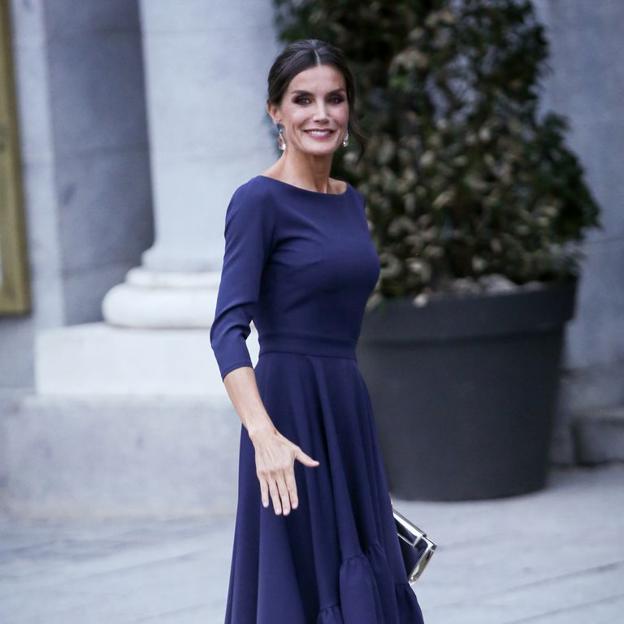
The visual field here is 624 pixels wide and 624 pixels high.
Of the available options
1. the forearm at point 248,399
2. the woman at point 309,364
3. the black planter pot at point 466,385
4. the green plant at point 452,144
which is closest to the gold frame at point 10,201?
the green plant at point 452,144

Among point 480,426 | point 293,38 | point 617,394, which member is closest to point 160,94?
point 293,38

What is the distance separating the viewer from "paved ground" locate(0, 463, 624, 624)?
16.9 feet

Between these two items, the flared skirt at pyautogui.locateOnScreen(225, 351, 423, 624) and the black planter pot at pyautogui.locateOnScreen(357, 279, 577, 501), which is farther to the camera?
the black planter pot at pyautogui.locateOnScreen(357, 279, 577, 501)

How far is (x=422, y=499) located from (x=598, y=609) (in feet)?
5.58

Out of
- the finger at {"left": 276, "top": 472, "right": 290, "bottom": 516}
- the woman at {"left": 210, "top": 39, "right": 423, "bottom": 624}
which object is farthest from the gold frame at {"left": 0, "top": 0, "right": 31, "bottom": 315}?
the finger at {"left": 276, "top": 472, "right": 290, "bottom": 516}

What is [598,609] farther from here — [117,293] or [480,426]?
[117,293]

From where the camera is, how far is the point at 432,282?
21.1 ft

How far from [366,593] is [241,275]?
0.73 meters

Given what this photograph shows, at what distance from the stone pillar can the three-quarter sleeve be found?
140 inches

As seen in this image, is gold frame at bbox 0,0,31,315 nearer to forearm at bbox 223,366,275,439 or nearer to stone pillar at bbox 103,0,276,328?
stone pillar at bbox 103,0,276,328

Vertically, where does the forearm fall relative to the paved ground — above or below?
above

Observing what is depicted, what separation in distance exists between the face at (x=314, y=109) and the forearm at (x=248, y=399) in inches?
20.8

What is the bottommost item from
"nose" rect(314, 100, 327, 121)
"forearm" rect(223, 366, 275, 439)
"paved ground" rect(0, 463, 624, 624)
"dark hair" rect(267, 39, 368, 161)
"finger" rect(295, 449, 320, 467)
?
"paved ground" rect(0, 463, 624, 624)

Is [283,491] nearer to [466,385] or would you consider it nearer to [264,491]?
[264,491]
